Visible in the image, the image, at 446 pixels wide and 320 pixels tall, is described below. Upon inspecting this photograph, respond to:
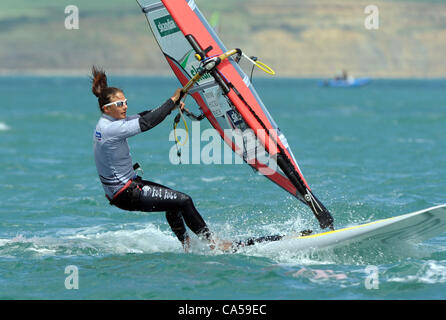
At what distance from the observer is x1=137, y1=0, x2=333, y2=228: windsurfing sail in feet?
27.8

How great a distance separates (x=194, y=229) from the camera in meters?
8.11

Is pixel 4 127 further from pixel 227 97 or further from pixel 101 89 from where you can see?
pixel 101 89

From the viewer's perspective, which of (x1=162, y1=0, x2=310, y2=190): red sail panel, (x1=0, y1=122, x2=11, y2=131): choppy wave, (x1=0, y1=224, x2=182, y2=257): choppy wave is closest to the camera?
(x1=162, y1=0, x2=310, y2=190): red sail panel

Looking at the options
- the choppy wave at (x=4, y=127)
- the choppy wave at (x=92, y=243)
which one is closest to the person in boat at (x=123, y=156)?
the choppy wave at (x=92, y=243)

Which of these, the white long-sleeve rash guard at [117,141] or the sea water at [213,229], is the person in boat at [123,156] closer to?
the white long-sleeve rash guard at [117,141]

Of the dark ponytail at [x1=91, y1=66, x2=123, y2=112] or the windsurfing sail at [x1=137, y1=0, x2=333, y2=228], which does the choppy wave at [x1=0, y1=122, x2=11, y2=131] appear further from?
the dark ponytail at [x1=91, y1=66, x2=123, y2=112]

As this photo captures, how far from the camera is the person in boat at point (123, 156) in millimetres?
7520

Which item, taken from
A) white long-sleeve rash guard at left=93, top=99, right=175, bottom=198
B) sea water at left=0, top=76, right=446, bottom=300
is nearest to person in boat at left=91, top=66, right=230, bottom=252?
white long-sleeve rash guard at left=93, top=99, right=175, bottom=198

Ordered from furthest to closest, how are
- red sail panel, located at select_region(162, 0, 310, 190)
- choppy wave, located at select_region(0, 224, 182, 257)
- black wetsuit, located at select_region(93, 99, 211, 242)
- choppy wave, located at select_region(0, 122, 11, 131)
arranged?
choppy wave, located at select_region(0, 122, 11, 131) < choppy wave, located at select_region(0, 224, 182, 257) < red sail panel, located at select_region(162, 0, 310, 190) < black wetsuit, located at select_region(93, 99, 211, 242)

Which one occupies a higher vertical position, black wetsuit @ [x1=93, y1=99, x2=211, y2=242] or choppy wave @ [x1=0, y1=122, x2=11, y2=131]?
choppy wave @ [x1=0, y1=122, x2=11, y2=131]

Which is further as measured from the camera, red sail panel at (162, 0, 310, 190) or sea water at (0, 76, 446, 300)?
red sail panel at (162, 0, 310, 190)

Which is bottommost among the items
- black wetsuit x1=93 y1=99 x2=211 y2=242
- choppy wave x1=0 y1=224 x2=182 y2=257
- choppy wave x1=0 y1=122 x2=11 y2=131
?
choppy wave x1=0 y1=224 x2=182 y2=257

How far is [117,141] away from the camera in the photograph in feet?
25.1

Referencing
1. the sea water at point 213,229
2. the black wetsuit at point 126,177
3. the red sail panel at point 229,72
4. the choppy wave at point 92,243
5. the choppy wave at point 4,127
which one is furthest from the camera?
the choppy wave at point 4,127
